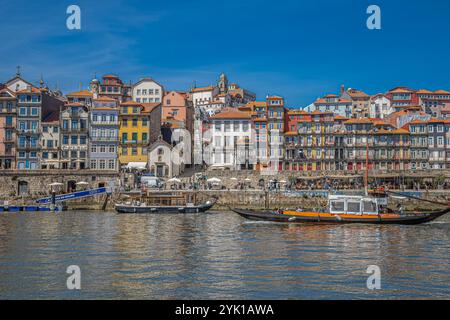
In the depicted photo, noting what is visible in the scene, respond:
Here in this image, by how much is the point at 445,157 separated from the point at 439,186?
49.0ft

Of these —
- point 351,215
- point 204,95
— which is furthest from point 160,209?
point 204,95

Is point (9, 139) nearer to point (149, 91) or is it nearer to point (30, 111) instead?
point (30, 111)

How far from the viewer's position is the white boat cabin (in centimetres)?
4484

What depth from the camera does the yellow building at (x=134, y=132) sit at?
84562mm

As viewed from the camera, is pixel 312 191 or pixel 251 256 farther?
pixel 312 191

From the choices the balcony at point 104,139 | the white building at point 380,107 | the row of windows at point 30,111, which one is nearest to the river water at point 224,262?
the balcony at point 104,139

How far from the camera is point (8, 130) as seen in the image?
82.8 meters

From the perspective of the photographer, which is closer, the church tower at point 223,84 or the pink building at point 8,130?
the pink building at point 8,130

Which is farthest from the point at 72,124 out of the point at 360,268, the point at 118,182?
the point at 360,268

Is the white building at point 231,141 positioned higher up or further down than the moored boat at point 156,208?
higher up

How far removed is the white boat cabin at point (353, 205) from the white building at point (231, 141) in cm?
4416

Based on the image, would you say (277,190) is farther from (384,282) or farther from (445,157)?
(384,282)

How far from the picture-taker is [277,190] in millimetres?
70125

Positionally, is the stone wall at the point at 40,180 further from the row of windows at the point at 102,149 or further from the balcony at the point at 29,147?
the row of windows at the point at 102,149
